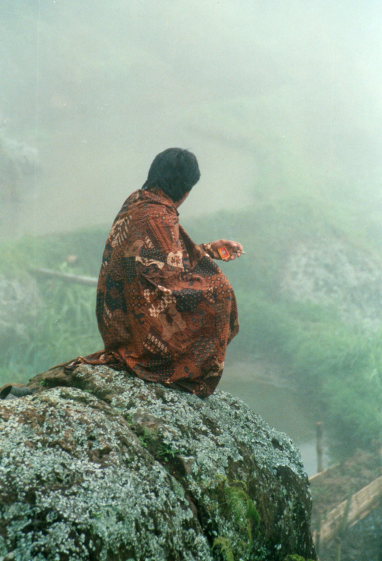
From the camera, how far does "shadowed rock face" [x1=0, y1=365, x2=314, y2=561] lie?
147 centimetres

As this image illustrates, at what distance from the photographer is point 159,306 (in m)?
2.60

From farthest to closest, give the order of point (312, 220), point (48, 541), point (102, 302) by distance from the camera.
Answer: point (312, 220) < point (102, 302) < point (48, 541)

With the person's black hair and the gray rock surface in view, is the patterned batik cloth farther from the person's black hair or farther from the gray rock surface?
the gray rock surface

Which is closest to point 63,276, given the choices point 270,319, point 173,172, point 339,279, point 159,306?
point 270,319

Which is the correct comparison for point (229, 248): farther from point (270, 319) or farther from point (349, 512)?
point (270, 319)

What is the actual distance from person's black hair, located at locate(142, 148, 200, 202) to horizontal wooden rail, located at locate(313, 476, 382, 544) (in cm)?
461

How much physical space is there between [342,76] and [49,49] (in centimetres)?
1023

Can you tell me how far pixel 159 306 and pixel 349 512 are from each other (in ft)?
16.8

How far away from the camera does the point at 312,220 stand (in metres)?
17.0

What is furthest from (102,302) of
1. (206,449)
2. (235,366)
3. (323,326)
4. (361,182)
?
(361,182)

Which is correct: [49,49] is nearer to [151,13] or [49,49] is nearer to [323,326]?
[151,13]

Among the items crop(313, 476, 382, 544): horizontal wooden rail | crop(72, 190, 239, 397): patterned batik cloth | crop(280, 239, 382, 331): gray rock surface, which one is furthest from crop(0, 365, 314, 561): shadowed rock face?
crop(280, 239, 382, 331): gray rock surface

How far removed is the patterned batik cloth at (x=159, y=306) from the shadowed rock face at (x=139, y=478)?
120 millimetres

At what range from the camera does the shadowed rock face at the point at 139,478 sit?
147cm
